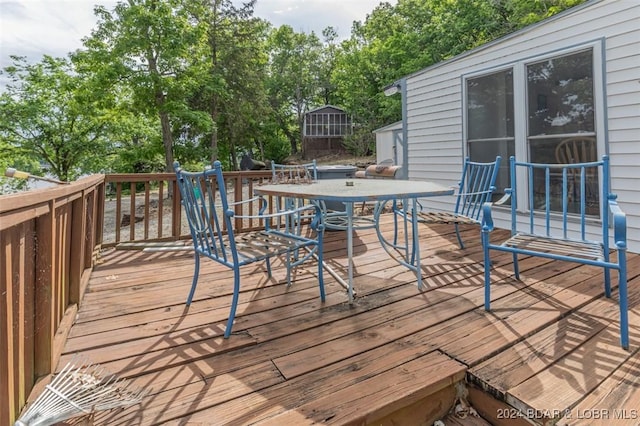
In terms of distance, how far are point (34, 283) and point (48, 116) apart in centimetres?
1364

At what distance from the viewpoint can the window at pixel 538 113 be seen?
3453 mm

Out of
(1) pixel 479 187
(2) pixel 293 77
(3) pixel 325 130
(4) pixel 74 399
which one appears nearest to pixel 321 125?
(3) pixel 325 130

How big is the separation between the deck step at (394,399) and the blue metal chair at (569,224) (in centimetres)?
79

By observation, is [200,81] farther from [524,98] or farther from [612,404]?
[612,404]

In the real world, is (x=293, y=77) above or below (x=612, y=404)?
above

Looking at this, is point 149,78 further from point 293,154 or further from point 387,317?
point 293,154

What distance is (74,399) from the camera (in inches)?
43.4

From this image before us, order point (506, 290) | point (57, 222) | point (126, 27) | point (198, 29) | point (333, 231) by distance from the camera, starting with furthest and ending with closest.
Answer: point (198, 29)
point (126, 27)
point (333, 231)
point (506, 290)
point (57, 222)

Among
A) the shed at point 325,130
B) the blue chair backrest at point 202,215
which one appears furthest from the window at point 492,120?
the shed at point 325,130

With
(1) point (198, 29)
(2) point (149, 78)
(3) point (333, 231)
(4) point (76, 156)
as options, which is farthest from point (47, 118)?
(3) point (333, 231)

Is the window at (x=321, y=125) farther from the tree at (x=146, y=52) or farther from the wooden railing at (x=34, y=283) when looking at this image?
the wooden railing at (x=34, y=283)

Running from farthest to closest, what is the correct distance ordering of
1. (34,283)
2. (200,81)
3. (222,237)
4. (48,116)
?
(200,81)
(48,116)
(222,237)
(34,283)

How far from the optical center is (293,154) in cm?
2316

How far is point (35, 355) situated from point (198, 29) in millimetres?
11818
